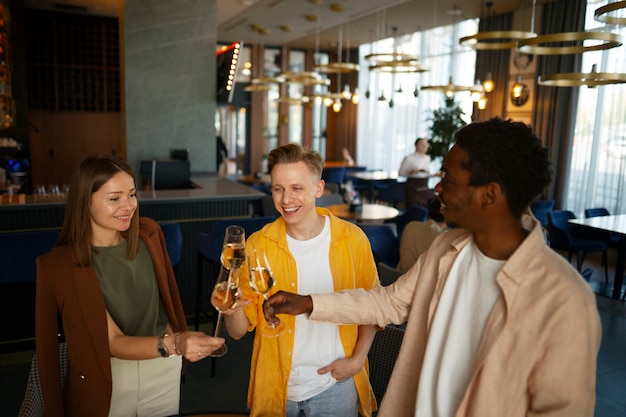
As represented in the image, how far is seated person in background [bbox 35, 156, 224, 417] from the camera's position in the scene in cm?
180

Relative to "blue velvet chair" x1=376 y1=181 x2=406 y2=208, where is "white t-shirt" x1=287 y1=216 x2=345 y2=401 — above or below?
above

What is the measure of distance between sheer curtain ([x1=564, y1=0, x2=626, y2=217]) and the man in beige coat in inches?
302

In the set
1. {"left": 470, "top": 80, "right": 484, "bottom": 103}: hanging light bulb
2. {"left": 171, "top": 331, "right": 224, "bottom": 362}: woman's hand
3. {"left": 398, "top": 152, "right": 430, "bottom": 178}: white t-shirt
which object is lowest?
{"left": 171, "top": 331, "right": 224, "bottom": 362}: woman's hand

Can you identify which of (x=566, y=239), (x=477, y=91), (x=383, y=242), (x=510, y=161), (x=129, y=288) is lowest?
(x=566, y=239)

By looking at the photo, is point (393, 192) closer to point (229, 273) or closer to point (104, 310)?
point (104, 310)

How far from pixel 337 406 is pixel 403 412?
37 cm

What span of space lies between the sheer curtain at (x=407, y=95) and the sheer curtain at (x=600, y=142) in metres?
2.40

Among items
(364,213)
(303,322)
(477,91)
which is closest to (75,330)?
(303,322)

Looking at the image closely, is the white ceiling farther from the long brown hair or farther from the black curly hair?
the black curly hair

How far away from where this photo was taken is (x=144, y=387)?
6.32ft

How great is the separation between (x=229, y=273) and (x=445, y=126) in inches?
365

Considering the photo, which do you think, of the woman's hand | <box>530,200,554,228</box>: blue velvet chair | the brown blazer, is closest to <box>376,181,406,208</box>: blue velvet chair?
<box>530,200,554,228</box>: blue velvet chair

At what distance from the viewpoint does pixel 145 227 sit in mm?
2170

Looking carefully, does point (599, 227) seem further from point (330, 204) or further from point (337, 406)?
point (337, 406)
